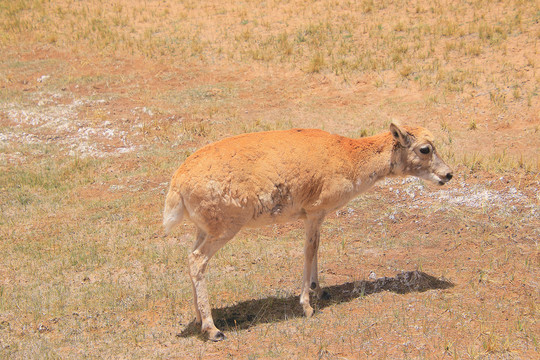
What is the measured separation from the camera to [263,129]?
16.2 meters

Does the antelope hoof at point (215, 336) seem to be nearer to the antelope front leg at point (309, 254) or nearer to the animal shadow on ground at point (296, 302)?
the animal shadow on ground at point (296, 302)

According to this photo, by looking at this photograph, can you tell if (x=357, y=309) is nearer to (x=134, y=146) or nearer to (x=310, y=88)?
(x=134, y=146)

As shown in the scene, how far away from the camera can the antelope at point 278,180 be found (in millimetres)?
6820

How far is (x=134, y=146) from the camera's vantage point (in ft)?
53.2

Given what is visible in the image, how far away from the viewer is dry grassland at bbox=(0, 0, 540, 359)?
715 centimetres

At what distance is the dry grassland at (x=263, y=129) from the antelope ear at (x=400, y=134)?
2.05 metres

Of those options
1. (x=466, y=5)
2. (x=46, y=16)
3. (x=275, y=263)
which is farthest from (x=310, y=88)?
(x=46, y=16)

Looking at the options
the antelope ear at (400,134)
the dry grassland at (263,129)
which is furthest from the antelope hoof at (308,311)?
the antelope ear at (400,134)

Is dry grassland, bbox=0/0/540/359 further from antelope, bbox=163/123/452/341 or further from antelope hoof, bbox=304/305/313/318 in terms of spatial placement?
antelope, bbox=163/123/452/341

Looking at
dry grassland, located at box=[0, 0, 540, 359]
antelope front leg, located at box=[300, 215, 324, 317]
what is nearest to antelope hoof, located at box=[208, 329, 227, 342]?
dry grassland, located at box=[0, 0, 540, 359]

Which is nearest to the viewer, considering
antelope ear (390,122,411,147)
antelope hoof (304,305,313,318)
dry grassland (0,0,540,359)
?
dry grassland (0,0,540,359)

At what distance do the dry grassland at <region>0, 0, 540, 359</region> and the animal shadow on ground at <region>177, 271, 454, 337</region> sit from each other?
0.11 feet

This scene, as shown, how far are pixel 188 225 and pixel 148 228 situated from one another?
0.80 m

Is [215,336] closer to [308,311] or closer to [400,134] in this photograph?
[308,311]
